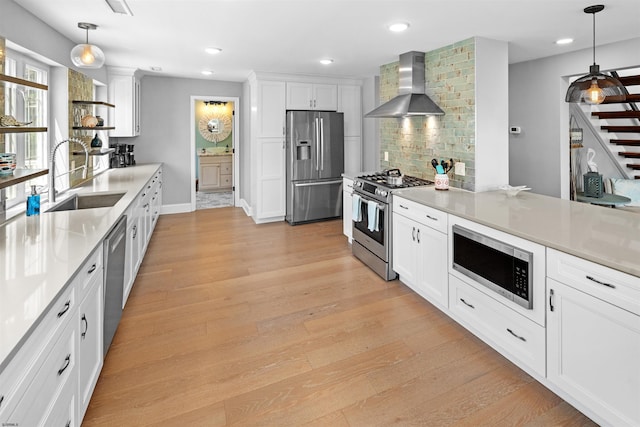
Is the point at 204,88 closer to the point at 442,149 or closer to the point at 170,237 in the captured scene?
the point at 170,237

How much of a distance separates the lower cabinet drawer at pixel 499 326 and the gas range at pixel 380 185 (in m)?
1.12

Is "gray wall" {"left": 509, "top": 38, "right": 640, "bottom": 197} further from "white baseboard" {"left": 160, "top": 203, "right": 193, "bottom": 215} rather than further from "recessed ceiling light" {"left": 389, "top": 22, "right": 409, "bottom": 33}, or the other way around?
"white baseboard" {"left": 160, "top": 203, "right": 193, "bottom": 215}

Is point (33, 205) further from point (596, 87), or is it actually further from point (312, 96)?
point (312, 96)

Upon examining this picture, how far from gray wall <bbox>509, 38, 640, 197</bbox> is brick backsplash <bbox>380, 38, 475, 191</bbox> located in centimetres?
150

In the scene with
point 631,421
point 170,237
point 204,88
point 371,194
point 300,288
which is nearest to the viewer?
point 631,421

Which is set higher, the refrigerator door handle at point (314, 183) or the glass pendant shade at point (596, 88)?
the glass pendant shade at point (596, 88)

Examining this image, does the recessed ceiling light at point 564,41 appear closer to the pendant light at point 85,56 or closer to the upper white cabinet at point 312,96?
the upper white cabinet at point 312,96

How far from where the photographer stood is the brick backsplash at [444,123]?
342 centimetres

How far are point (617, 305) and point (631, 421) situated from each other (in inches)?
18.9

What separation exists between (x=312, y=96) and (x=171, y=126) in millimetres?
2526

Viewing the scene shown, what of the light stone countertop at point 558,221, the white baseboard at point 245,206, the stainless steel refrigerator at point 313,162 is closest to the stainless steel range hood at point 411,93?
the light stone countertop at point 558,221

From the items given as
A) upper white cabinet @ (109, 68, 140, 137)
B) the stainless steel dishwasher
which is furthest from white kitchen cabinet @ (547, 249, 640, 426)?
upper white cabinet @ (109, 68, 140, 137)

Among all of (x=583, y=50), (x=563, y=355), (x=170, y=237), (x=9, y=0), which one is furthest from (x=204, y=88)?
(x=563, y=355)

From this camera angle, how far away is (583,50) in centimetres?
389
